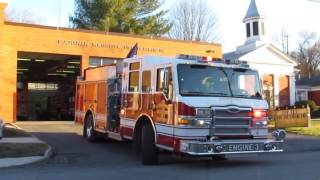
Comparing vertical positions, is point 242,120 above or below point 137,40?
below

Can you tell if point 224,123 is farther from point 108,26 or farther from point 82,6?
point 82,6

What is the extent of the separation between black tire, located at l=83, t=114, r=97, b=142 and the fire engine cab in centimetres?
424

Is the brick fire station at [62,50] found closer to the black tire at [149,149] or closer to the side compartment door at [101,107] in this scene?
the side compartment door at [101,107]

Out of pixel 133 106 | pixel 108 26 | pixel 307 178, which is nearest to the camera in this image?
pixel 307 178

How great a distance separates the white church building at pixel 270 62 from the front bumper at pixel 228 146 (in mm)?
44421

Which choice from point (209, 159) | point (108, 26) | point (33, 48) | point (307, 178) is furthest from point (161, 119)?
point (108, 26)

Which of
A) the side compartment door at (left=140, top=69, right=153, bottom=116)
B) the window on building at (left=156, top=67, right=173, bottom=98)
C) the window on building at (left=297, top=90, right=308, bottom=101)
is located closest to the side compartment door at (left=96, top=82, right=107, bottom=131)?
the side compartment door at (left=140, top=69, right=153, bottom=116)

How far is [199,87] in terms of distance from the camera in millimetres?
13375

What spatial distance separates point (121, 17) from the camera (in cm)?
5191

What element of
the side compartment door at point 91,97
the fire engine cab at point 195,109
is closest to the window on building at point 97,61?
the side compartment door at point 91,97

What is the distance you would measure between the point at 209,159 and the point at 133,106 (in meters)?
2.74

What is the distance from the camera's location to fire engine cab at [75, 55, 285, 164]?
42.2 ft

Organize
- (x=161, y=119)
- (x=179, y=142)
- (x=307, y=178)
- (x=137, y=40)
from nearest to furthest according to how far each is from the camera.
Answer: (x=307, y=178), (x=179, y=142), (x=161, y=119), (x=137, y=40)

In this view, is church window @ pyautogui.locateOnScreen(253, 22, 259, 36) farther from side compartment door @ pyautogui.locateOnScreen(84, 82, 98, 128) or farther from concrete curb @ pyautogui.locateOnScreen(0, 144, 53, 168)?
concrete curb @ pyautogui.locateOnScreen(0, 144, 53, 168)
